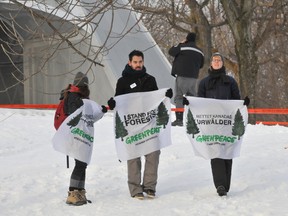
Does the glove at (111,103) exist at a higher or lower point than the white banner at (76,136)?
higher

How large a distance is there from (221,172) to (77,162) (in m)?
1.72

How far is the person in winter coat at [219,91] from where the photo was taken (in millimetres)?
6363

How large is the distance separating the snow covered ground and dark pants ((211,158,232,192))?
160 millimetres

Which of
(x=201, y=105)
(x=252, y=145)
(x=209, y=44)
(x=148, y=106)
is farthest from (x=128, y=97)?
(x=209, y=44)

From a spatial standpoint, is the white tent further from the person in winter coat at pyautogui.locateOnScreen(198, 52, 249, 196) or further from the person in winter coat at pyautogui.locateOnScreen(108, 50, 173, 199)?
the person in winter coat at pyautogui.locateOnScreen(198, 52, 249, 196)

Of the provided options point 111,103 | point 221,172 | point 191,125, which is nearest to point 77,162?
point 111,103

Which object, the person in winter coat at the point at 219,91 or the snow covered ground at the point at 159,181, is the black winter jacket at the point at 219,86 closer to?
the person in winter coat at the point at 219,91

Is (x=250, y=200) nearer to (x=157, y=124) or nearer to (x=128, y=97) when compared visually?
(x=157, y=124)

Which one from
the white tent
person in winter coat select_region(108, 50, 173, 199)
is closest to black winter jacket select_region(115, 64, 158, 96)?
person in winter coat select_region(108, 50, 173, 199)

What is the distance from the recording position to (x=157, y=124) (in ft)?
21.9

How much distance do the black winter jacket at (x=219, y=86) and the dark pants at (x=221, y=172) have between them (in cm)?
80

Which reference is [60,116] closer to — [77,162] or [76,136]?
[76,136]

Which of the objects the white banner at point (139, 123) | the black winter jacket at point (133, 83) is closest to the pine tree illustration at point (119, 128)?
the white banner at point (139, 123)

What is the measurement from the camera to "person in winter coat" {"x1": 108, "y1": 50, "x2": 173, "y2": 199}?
6.39 meters
